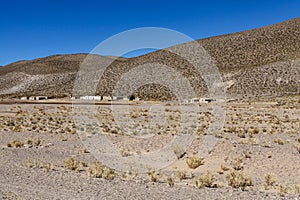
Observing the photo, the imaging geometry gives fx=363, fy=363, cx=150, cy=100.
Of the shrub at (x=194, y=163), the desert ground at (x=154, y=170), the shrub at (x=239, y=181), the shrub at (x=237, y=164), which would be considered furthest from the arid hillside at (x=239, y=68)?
the shrub at (x=239, y=181)

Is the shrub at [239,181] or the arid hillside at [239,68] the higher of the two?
the arid hillside at [239,68]

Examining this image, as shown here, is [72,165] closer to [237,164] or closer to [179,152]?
[179,152]

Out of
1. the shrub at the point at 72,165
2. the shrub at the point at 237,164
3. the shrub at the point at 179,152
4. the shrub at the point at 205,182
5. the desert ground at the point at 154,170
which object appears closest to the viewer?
the desert ground at the point at 154,170

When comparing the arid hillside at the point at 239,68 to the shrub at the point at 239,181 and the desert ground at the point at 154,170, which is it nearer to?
the desert ground at the point at 154,170

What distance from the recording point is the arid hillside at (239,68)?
211ft

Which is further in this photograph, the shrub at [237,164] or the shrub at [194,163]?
the shrub at [194,163]

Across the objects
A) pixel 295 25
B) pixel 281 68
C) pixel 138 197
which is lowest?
pixel 138 197

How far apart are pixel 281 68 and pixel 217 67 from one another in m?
15.6

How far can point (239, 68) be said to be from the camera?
74000 mm

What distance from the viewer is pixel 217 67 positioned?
261 ft

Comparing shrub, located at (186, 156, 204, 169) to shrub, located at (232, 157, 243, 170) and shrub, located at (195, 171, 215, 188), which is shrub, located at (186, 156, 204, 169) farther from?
shrub, located at (195, 171, 215, 188)

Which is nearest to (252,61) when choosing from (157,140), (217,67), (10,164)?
(217,67)

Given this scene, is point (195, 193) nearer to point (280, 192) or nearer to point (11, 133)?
point (280, 192)

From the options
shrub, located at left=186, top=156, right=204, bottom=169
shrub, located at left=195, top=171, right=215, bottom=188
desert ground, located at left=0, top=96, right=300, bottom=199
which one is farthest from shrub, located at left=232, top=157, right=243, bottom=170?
shrub, located at left=195, top=171, right=215, bottom=188
